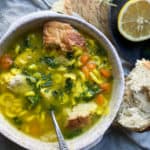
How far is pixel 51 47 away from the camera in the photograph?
8.91ft

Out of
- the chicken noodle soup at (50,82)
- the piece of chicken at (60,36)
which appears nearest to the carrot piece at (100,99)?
the chicken noodle soup at (50,82)

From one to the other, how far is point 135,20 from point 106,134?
603 millimetres

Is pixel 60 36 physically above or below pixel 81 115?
above

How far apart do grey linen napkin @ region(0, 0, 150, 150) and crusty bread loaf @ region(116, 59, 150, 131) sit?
0.14 meters

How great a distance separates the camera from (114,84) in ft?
9.20

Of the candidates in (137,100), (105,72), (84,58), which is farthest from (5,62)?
(137,100)

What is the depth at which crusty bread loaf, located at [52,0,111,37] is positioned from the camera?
9.76 feet

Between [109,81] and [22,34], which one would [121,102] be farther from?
[22,34]

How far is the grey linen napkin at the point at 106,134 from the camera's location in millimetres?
2979

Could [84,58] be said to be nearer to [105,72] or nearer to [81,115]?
[105,72]

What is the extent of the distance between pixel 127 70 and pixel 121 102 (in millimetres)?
213

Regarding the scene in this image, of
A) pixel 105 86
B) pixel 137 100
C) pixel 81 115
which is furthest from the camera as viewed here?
pixel 137 100

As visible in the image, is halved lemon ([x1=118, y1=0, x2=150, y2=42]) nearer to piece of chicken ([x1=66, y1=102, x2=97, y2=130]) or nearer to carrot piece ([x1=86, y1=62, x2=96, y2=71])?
carrot piece ([x1=86, y1=62, x2=96, y2=71])

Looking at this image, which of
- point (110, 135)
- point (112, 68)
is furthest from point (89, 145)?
point (112, 68)
